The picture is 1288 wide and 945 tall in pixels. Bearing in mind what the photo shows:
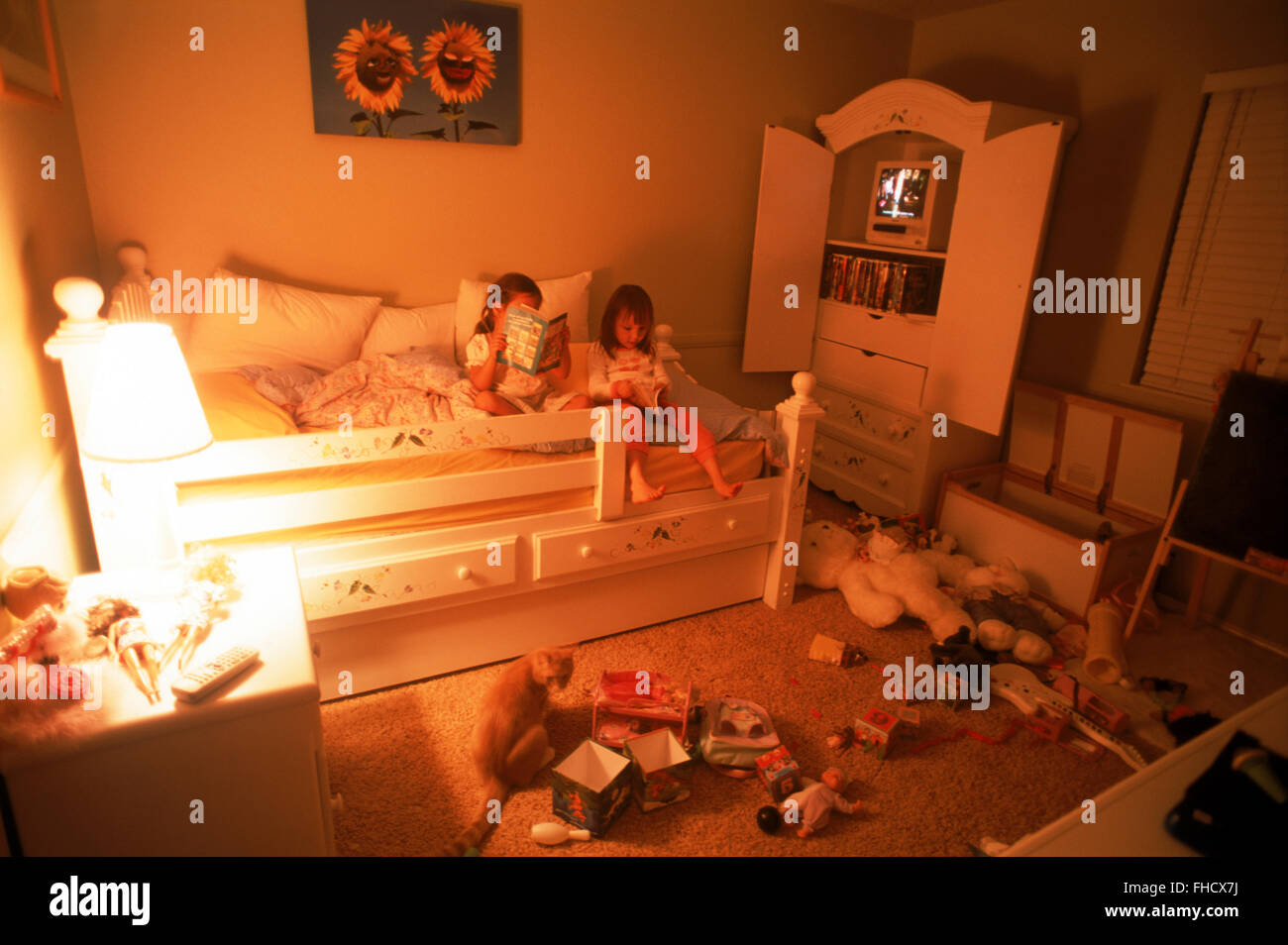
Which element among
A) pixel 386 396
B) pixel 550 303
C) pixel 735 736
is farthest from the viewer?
pixel 550 303

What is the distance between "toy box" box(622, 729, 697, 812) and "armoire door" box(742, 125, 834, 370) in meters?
2.17

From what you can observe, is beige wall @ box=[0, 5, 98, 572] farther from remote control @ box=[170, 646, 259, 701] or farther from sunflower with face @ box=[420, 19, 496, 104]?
sunflower with face @ box=[420, 19, 496, 104]

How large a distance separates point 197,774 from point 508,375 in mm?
1452

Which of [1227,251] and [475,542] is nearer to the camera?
[475,542]

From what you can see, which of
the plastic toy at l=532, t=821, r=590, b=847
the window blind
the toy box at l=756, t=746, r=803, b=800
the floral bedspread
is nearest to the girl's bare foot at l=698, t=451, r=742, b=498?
the floral bedspread

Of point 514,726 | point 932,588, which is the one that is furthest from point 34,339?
point 932,588

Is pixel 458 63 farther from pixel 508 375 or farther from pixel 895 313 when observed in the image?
pixel 895 313

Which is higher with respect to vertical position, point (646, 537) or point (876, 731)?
point (646, 537)

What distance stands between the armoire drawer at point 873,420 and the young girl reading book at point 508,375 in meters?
1.59

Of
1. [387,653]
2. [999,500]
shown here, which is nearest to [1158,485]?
[999,500]

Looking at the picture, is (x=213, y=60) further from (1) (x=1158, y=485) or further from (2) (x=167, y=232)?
(1) (x=1158, y=485)

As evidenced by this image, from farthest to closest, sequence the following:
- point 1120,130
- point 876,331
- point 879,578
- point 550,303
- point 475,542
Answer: point 876,331 → point 550,303 → point 1120,130 → point 879,578 → point 475,542

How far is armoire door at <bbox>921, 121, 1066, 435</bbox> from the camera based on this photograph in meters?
2.69

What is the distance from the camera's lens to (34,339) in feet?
5.44
